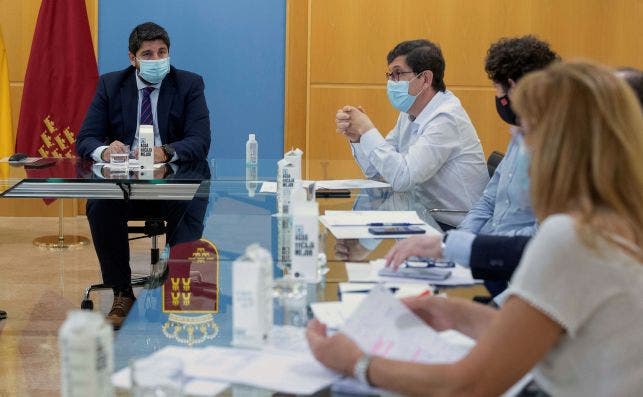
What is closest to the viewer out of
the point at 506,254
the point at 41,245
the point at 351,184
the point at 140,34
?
the point at 506,254

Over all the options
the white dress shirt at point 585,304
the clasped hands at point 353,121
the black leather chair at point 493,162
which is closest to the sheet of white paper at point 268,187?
the clasped hands at point 353,121

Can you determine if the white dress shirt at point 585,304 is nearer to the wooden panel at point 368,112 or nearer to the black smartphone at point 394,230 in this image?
the black smartphone at point 394,230

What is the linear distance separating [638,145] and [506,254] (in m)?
0.78

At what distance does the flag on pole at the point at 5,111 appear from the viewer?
657 centimetres

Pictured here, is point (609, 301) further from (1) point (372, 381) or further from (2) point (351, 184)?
(2) point (351, 184)

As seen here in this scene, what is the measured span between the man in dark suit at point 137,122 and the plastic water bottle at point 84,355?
326 cm

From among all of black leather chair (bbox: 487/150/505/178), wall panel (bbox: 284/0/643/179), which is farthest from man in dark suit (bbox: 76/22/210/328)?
wall panel (bbox: 284/0/643/179)

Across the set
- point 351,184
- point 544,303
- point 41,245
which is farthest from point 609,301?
point 41,245

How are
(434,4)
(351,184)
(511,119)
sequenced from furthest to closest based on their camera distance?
(434,4) → (351,184) → (511,119)

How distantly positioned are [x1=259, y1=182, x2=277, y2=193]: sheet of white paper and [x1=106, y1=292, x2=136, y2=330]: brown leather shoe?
98 centimetres

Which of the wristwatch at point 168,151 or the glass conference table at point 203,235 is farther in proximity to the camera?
the wristwatch at point 168,151

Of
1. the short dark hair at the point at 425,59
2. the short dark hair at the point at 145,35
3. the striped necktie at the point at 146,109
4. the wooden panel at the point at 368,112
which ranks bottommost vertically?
the wooden panel at the point at 368,112

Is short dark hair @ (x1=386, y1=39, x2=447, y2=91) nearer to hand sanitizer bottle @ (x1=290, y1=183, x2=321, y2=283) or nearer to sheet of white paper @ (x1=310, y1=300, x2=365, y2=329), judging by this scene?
hand sanitizer bottle @ (x1=290, y1=183, x2=321, y2=283)

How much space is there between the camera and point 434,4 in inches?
277
